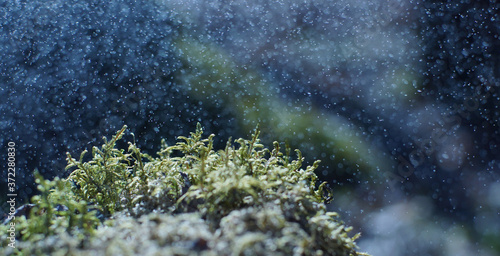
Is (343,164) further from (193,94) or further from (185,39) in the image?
(185,39)

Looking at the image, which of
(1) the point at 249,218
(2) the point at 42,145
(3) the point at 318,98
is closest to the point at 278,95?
(3) the point at 318,98

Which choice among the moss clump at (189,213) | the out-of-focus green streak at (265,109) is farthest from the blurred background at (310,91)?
the moss clump at (189,213)

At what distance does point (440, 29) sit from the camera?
1.37m

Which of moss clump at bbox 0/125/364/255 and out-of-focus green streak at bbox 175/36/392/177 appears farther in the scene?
out-of-focus green streak at bbox 175/36/392/177

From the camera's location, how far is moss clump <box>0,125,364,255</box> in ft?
0.75

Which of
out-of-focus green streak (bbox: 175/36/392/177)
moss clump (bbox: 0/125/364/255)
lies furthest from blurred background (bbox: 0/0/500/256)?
moss clump (bbox: 0/125/364/255)

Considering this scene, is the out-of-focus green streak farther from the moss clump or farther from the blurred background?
the moss clump

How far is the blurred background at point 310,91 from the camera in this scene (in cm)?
112

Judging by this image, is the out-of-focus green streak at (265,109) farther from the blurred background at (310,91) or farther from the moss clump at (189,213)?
the moss clump at (189,213)

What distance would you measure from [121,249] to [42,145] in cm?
98

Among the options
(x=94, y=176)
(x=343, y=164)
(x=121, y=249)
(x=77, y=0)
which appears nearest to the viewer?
(x=121, y=249)

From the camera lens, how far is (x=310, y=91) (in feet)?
4.20

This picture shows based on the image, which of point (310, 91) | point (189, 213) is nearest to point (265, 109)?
point (310, 91)

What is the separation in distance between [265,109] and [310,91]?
0.57 feet
